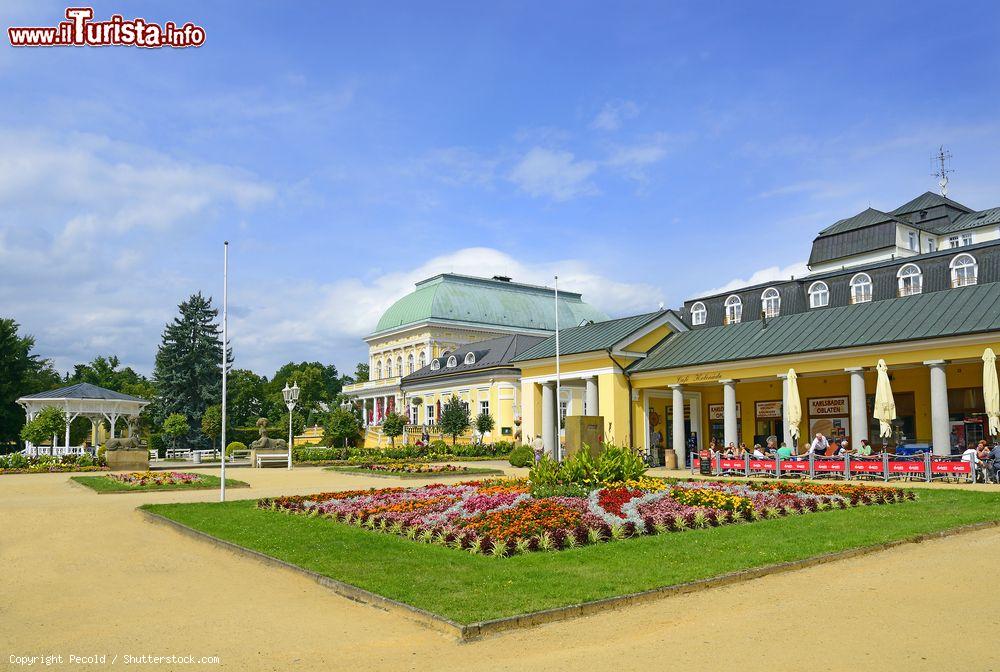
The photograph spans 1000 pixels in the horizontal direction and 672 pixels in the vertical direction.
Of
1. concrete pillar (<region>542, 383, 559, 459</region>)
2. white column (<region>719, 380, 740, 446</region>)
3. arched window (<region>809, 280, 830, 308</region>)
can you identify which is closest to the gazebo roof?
concrete pillar (<region>542, 383, 559, 459</region>)

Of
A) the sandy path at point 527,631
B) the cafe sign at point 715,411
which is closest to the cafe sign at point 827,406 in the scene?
the cafe sign at point 715,411

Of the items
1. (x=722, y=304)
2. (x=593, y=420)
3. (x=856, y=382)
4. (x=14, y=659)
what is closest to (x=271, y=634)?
(x=14, y=659)

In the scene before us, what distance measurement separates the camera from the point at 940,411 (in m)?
24.8

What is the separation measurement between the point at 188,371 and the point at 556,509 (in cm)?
5892

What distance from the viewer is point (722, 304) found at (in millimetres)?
39406

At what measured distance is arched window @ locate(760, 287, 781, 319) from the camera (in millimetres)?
37281

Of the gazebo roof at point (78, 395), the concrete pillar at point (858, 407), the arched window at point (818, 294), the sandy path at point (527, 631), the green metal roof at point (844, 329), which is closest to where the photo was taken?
the sandy path at point (527, 631)

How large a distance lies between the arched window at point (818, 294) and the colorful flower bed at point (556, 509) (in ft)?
67.1

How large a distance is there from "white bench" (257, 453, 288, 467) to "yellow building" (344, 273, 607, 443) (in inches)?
1232

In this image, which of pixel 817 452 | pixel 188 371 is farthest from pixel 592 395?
pixel 188 371

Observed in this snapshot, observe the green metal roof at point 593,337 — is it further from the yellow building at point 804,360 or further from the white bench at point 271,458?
the white bench at point 271,458

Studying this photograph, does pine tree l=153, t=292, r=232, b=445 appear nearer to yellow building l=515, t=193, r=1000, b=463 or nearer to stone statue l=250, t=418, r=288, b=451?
stone statue l=250, t=418, r=288, b=451

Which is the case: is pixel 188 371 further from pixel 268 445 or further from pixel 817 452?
pixel 817 452

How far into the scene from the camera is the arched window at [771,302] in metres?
37.3
